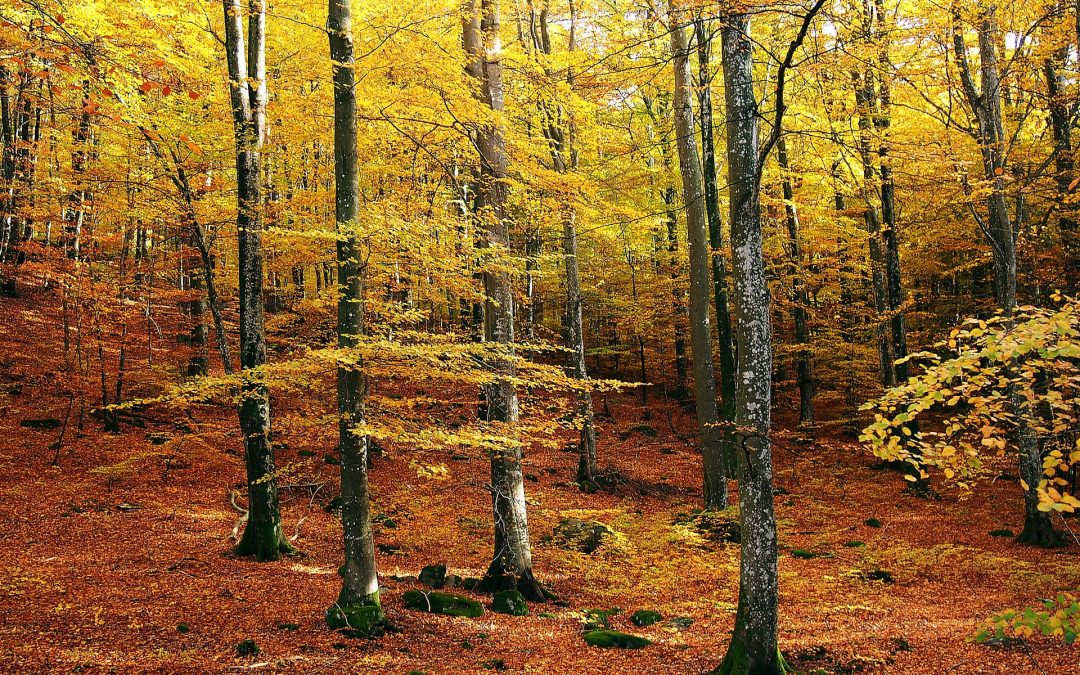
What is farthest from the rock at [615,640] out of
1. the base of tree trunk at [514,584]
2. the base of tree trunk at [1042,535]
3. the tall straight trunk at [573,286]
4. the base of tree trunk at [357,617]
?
the base of tree trunk at [1042,535]

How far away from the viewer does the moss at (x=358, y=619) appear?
7.12 meters

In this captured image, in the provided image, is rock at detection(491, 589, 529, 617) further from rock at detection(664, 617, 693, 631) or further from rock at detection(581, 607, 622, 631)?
rock at detection(664, 617, 693, 631)

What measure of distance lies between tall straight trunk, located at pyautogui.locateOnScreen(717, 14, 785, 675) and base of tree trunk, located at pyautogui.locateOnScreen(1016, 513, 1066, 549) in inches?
370

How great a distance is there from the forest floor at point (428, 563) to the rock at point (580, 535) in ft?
0.84

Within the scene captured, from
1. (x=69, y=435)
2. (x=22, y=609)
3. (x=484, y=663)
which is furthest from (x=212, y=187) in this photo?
(x=484, y=663)

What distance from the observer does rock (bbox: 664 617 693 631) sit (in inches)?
328

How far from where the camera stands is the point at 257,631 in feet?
22.8

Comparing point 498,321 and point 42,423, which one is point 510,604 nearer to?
point 498,321

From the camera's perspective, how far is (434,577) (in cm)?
928

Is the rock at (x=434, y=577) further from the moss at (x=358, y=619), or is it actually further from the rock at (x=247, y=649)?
the rock at (x=247, y=649)

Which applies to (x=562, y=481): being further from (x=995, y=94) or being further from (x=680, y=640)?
(x=995, y=94)

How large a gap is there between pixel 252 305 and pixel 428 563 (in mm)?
5391

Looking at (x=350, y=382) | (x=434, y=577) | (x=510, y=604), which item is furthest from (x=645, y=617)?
(x=350, y=382)

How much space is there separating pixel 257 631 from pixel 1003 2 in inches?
632
